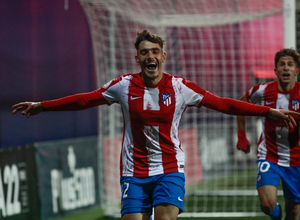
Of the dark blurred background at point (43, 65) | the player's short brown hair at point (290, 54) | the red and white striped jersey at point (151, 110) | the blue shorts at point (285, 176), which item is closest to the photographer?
the red and white striped jersey at point (151, 110)

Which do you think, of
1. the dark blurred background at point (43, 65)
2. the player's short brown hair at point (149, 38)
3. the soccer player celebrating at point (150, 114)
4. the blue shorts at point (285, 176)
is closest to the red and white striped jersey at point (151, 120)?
the soccer player celebrating at point (150, 114)

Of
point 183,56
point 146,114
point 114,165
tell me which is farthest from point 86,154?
point 146,114

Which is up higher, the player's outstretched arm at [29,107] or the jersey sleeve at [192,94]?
the jersey sleeve at [192,94]

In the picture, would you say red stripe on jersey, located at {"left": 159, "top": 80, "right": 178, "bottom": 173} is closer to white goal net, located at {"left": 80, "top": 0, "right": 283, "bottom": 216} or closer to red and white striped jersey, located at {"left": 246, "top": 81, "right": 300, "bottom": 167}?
red and white striped jersey, located at {"left": 246, "top": 81, "right": 300, "bottom": 167}

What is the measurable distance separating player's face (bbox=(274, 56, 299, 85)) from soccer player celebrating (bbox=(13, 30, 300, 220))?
1129 mm

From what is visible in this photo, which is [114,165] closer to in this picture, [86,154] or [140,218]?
[86,154]

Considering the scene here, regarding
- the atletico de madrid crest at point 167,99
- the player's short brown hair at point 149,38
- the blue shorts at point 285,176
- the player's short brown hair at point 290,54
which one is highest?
the player's short brown hair at point 149,38

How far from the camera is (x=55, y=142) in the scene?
6.74m

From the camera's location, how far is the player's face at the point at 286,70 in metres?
4.59

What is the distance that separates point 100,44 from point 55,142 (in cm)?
186

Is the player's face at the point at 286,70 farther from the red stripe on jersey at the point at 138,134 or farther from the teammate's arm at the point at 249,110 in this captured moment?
the red stripe on jersey at the point at 138,134

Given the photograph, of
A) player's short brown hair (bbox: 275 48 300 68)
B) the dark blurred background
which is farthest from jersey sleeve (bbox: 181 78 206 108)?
the dark blurred background

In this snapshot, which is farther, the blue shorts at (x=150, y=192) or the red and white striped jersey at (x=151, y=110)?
the red and white striped jersey at (x=151, y=110)

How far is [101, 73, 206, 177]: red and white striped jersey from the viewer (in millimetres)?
3619
